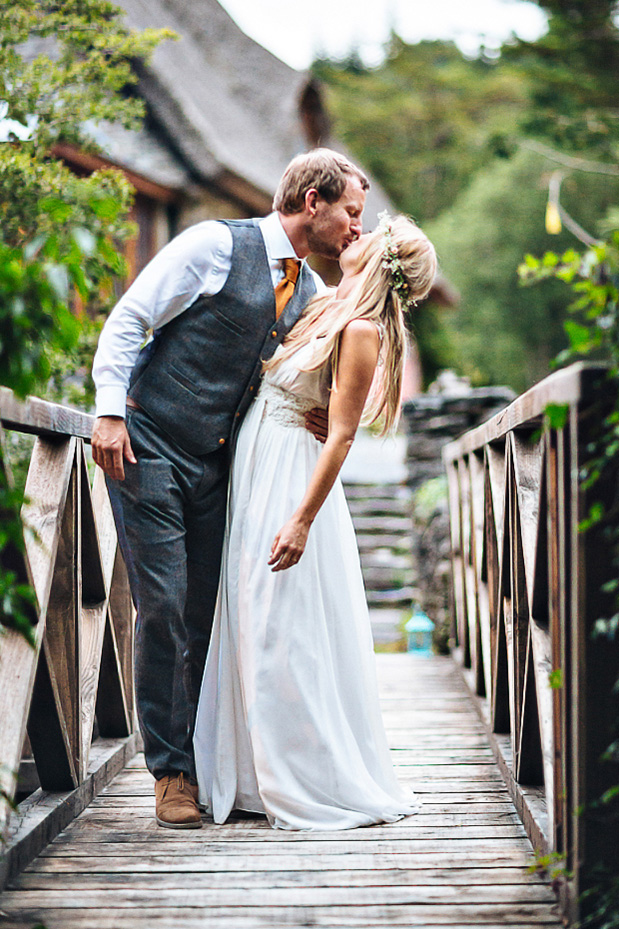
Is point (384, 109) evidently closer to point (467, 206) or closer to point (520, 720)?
point (467, 206)

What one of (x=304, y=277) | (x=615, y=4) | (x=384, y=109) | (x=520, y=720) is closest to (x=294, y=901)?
(x=520, y=720)

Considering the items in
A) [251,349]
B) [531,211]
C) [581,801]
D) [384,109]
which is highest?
[384,109]

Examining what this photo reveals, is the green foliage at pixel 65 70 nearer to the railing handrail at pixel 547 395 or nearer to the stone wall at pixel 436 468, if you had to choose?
the railing handrail at pixel 547 395

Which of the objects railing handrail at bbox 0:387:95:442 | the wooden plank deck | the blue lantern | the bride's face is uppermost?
the bride's face

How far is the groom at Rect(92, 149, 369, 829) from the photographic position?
2352 mm

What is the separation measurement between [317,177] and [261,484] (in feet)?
2.70

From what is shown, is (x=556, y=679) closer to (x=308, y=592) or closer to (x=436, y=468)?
(x=308, y=592)

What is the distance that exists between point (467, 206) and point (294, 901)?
21697 millimetres

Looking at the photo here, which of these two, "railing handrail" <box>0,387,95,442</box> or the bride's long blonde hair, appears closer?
"railing handrail" <box>0,387,95,442</box>

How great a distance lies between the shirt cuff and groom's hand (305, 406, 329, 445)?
1.68 feet

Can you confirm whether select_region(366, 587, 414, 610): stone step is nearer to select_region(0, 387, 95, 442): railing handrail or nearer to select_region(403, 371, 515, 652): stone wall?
select_region(403, 371, 515, 652): stone wall

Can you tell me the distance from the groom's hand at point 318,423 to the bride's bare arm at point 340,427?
176 millimetres

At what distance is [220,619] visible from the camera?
8.32ft

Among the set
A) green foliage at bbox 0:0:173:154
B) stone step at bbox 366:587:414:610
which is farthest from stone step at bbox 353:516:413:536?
green foliage at bbox 0:0:173:154
